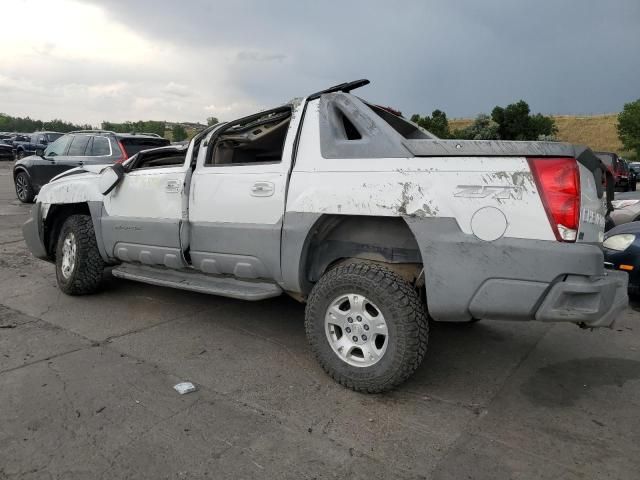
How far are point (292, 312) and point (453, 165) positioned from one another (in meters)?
2.52

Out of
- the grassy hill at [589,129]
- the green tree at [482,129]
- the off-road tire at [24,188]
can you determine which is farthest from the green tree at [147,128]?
the grassy hill at [589,129]

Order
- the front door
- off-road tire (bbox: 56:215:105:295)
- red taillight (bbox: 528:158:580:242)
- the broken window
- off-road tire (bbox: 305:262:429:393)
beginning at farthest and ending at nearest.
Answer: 1. off-road tire (bbox: 56:215:105:295)
2. the front door
3. the broken window
4. off-road tire (bbox: 305:262:429:393)
5. red taillight (bbox: 528:158:580:242)

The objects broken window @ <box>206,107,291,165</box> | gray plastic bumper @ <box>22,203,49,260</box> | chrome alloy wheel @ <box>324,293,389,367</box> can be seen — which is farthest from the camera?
gray plastic bumper @ <box>22,203,49,260</box>

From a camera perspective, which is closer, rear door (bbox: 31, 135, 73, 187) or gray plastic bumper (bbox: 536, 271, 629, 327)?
gray plastic bumper (bbox: 536, 271, 629, 327)

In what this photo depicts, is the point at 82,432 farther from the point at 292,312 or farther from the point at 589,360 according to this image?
the point at 589,360

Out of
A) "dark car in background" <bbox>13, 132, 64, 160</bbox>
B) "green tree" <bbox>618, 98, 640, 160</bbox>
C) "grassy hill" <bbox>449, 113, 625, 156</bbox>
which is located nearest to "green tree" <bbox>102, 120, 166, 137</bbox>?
"dark car in background" <bbox>13, 132, 64, 160</bbox>

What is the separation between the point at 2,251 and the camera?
7.71 metres

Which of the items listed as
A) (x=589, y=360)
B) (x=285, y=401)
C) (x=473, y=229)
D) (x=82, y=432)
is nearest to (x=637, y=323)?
(x=589, y=360)

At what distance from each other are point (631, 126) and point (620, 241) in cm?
5701

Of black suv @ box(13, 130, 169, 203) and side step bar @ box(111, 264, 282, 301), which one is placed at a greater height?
black suv @ box(13, 130, 169, 203)

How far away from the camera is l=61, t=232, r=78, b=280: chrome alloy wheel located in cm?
533

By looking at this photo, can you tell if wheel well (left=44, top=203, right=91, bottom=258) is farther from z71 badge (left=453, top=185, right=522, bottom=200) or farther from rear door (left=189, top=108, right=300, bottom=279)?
z71 badge (left=453, top=185, right=522, bottom=200)

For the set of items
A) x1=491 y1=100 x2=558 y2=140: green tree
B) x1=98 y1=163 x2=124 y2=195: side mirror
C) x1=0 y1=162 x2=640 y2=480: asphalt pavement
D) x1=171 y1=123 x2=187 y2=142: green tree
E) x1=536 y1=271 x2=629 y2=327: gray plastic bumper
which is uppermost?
x1=491 y1=100 x2=558 y2=140: green tree

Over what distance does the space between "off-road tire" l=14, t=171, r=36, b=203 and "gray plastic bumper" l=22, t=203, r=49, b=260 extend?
8.07 metres
